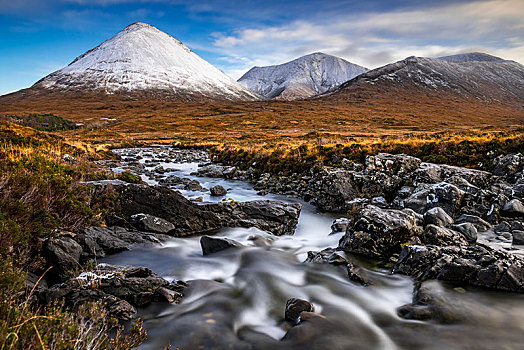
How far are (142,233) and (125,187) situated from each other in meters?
2.42

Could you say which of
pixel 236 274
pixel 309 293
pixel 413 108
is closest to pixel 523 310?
pixel 309 293

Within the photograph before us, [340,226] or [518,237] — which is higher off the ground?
[518,237]

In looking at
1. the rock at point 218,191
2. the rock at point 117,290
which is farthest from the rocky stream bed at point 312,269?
the rock at point 218,191

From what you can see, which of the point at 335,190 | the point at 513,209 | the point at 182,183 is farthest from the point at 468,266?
the point at 182,183

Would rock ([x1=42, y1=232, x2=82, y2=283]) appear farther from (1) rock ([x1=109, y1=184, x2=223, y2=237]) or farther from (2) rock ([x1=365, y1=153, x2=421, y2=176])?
(2) rock ([x1=365, y1=153, x2=421, y2=176])

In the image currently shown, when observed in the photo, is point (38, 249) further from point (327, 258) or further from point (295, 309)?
point (327, 258)

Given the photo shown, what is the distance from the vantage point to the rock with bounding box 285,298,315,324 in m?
6.35

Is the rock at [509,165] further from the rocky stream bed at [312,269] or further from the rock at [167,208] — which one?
the rock at [167,208]

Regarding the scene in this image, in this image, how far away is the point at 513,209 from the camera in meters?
11.9

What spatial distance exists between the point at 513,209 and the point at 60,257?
16017 millimetres

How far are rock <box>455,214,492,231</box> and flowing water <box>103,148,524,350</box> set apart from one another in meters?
4.92

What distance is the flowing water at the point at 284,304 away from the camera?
→ 5762 millimetres

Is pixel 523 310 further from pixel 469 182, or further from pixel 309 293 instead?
pixel 469 182

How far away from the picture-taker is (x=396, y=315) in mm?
6785
